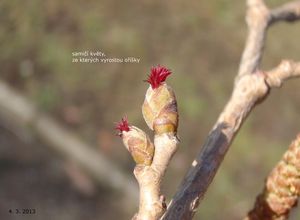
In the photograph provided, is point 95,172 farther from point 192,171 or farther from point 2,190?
point 192,171

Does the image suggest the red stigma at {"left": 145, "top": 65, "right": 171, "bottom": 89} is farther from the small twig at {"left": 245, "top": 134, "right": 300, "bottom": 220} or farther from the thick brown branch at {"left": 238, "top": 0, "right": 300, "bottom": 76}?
the thick brown branch at {"left": 238, "top": 0, "right": 300, "bottom": 76}

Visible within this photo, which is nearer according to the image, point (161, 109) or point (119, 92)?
point (161, 109)

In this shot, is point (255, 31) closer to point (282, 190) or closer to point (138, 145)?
point (282, 190)

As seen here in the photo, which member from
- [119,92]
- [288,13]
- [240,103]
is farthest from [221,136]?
[119,92]

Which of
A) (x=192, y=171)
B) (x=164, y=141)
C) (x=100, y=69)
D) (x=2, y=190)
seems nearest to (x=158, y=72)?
(x=164, y=141)

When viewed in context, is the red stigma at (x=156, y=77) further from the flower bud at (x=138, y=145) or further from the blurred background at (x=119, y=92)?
the blurred background at (x=119, y=92)

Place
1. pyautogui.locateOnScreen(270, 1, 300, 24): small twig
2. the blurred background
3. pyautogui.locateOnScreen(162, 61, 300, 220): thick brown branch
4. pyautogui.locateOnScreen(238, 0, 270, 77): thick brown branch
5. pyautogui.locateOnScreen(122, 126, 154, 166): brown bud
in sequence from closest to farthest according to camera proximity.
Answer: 1. pyautogui.locateOnScreen(122, 126, 154, 166): brown bud
2. pyautogui.locateOnScreen(162, 61, 300, 220): thick brown branch
3. pyautogui.locateOnScreen(238, 0, 270, 77): thick brown branch
4. pyautogui.locateOnScreen(270, 1, 300, 24): small twig
5. the blurred background

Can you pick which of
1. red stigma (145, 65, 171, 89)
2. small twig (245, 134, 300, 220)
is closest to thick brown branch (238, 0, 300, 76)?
small twig (245, 134, 300, 220)
